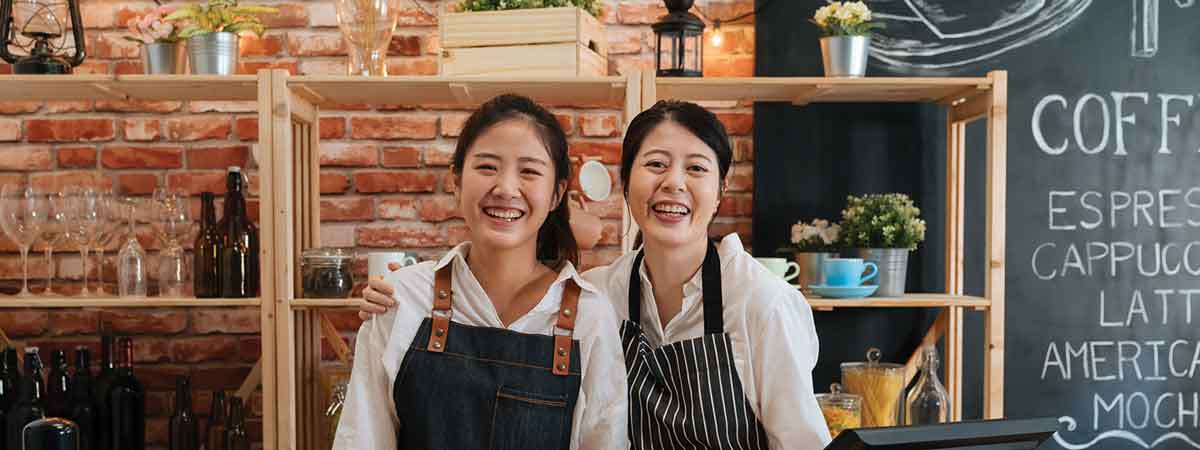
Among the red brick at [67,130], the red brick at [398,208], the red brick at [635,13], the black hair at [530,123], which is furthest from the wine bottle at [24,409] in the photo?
the red brick at [635,13]

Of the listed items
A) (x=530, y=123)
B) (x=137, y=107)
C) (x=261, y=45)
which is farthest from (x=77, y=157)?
(x=530, y=123)

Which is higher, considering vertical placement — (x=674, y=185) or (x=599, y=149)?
(x=599, y=149)

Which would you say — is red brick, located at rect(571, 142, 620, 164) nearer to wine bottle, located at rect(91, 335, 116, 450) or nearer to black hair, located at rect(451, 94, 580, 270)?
black hair, located at rect(451, 94, 580, 270)

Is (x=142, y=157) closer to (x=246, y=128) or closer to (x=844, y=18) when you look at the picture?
(x=246, y=128)

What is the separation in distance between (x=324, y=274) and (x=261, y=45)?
736 millimetres

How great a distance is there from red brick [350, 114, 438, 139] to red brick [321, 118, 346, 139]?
2 centimetres

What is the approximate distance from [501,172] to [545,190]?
8 cm

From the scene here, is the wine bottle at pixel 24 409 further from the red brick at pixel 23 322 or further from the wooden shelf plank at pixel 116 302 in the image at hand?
the red brick at pixel 23 322

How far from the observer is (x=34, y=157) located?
266cm

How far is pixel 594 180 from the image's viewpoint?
221 centimetres

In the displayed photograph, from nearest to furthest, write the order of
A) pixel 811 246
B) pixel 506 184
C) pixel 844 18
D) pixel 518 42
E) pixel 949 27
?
pixel 506 184 < pixel 518 42 < pixel 844 18 < pixel 811 246 < pixel 949 27

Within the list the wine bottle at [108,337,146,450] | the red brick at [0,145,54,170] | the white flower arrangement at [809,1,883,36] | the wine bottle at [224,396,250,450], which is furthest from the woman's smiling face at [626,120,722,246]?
the red brick at [0,145,54,170]

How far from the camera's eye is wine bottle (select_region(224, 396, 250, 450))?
2.46m

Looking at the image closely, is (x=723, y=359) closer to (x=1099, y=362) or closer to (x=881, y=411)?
(x=881, y=411)
